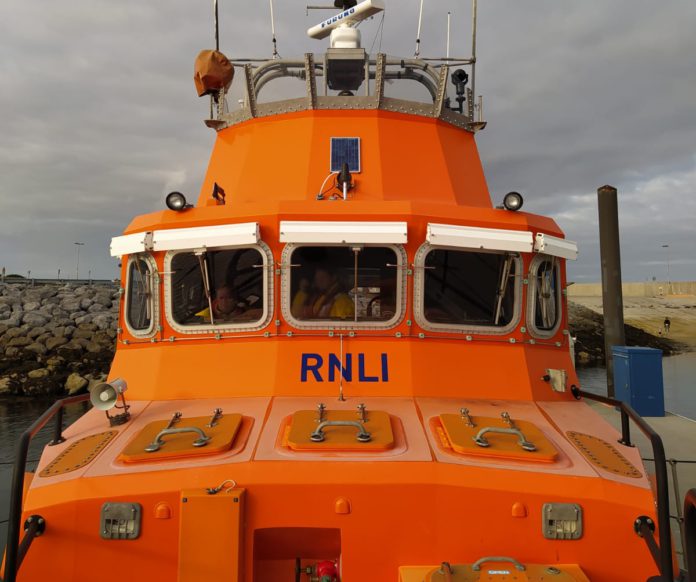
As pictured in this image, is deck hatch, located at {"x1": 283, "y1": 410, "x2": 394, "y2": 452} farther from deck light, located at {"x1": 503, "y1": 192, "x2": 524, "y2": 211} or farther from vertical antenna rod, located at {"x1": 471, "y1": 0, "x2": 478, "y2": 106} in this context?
vertical antenna rod, located at {"x1": 471, "y1": 0, "x2": 478, "y2": 106}

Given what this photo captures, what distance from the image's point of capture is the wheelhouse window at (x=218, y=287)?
454 centimetres

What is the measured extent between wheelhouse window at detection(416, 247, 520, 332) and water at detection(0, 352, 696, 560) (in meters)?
7.16

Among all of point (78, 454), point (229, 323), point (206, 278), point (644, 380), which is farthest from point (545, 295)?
point (644, 380)

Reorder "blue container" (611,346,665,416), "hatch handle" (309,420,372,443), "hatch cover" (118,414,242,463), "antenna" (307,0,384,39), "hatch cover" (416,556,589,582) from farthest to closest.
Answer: "blue container" (611,346,665,416) → "antenna" (307,0,384,39) → "hatch handle" (309,420,372,443) → "hatch cover" (118,414,242,463) → "hatch cover" (416,556,589,582)

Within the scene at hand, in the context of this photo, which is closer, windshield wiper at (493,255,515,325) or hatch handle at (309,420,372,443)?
hatch handle at (309,420,372,443)

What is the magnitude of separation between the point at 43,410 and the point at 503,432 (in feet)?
64.7

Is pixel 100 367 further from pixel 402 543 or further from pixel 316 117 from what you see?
pixel 402 543

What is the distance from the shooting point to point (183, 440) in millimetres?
3395

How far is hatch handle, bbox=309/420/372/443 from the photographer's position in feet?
10.8

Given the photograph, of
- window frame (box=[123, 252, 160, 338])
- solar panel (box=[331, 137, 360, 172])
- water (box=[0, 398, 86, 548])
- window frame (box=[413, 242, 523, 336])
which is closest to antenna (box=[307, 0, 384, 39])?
solar panel (box=[331, 137, 360, 172])

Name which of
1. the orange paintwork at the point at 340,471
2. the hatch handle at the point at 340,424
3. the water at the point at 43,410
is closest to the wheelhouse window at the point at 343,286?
the orange paintwork at the point at 340,471

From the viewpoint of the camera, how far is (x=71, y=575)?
115 inches

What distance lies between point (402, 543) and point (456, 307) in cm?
224

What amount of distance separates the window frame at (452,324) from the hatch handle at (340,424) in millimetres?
1375
